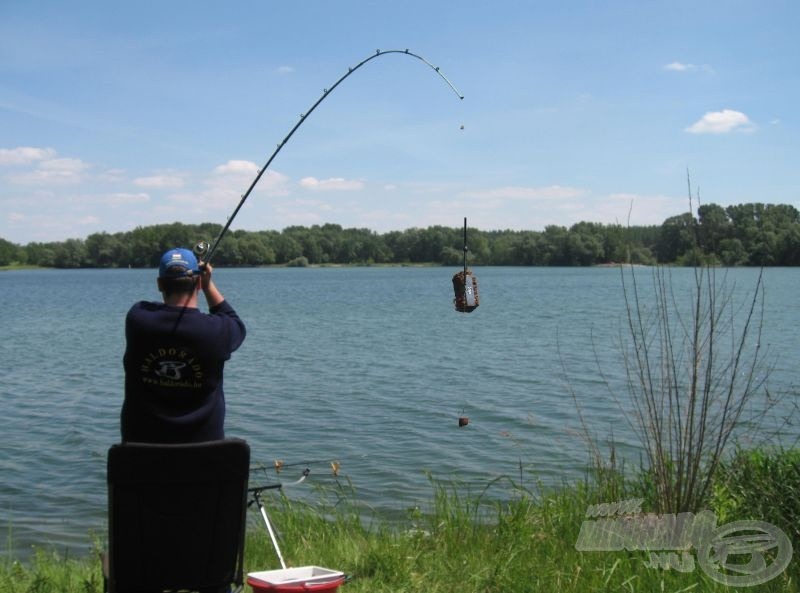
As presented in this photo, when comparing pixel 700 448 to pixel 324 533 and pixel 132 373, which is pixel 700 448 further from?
pixel 132 373

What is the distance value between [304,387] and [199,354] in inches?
571

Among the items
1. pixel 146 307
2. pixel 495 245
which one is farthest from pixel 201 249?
pixel 495 245

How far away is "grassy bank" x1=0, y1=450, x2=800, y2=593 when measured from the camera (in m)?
4.75

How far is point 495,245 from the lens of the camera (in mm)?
45344

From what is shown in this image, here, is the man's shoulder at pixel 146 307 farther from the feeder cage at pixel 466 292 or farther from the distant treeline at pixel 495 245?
the feeder cage at pixel 466 292

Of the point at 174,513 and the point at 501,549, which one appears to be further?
the point at 501,549

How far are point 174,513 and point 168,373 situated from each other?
1.86 ft

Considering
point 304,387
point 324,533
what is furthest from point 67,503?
point 304,387

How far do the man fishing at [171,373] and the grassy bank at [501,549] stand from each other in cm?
161

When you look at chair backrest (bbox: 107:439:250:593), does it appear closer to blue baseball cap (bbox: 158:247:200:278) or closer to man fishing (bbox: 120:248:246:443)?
man fishing (bbox: 120:248:246:443)

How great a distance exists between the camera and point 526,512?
21.2 feet

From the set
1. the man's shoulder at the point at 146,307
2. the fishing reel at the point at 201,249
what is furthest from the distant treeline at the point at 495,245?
the man's shoulder at the point at 146,307
